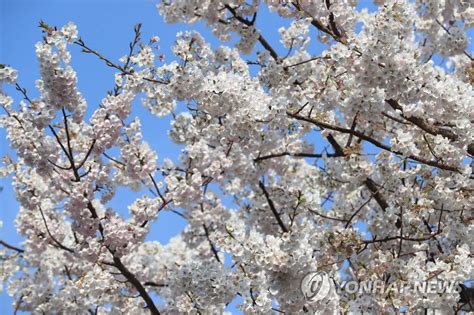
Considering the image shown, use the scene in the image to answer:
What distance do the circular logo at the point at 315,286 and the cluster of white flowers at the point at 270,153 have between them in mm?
81

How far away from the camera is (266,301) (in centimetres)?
596

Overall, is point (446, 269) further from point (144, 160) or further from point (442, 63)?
point (442, 63)

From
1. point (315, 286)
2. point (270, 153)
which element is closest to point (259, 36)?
point (270, 153)

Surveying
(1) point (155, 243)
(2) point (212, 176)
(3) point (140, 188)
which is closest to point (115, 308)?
(3) point (140, 188)

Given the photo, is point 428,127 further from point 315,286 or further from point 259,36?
point 259,36

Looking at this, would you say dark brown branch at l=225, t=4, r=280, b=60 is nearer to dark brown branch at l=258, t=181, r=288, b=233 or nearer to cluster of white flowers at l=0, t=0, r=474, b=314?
cluster of white flowers at l=0, t=0, r=474, b=314

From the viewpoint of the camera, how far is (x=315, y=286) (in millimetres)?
5664

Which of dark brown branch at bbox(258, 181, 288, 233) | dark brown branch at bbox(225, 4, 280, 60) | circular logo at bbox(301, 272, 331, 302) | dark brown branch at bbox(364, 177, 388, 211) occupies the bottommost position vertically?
circular logo at bbox(301, 272, 331, 302)

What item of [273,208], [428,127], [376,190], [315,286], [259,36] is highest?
[259,36]

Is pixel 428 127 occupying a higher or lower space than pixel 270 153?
lower

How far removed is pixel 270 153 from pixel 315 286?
3.55m

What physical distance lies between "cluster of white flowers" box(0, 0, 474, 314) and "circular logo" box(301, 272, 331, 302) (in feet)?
0.27

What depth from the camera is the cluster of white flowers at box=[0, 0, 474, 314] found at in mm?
5746

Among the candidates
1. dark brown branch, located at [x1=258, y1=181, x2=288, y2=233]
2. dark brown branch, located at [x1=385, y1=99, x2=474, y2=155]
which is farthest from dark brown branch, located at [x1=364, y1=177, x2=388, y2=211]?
dark brown branch, located at [x1=385, y1=99, x2=474, y2=155]
